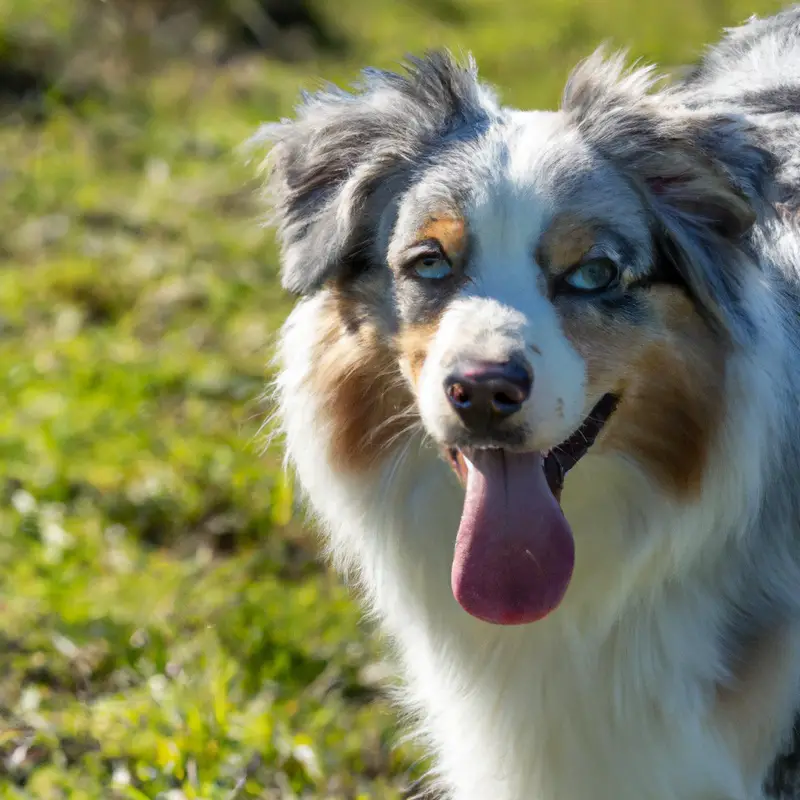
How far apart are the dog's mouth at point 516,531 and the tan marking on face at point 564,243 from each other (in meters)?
0.31

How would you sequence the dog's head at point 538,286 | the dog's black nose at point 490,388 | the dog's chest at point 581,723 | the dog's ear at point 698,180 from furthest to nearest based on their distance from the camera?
the dog's chest at point 581,723 < the dog's ear at point 698,180 < the dog's head at point 538,286 < the dog's black nose at point 490,388

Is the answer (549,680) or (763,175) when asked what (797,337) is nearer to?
(763,175)

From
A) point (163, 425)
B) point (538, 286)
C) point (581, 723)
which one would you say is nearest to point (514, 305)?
point (538, 286)

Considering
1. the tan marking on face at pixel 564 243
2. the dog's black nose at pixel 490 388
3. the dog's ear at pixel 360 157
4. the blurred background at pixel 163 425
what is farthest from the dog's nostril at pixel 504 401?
the blurred background at pixel 163 425

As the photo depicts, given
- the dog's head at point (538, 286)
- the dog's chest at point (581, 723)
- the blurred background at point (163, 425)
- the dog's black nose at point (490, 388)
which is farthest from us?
the blurred background at point (163, 425)

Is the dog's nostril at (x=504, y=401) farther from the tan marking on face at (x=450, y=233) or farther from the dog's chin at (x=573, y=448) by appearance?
the tan marking on face at (x=450, y=233)

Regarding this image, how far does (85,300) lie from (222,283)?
0.68 meters

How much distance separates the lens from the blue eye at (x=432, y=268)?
2692 mm

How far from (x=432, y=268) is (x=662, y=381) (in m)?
0.56

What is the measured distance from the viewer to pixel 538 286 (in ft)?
8.46

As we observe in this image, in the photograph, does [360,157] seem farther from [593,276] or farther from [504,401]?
[504,401]

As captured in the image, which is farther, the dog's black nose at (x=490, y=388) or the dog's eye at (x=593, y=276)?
the dog's eye at (x=593, y=276)

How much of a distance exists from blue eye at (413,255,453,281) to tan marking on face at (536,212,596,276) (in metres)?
0.22

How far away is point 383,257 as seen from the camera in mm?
2850
